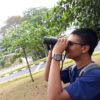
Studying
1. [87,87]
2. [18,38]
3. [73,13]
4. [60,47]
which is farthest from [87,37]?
[18,38]

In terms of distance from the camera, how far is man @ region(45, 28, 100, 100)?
87 centimetres

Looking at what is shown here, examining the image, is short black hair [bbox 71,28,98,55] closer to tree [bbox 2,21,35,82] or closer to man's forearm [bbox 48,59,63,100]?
man's forearm [bbox 48,59,63,100]

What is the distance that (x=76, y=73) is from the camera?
43.0 inches

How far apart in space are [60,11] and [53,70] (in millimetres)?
1240

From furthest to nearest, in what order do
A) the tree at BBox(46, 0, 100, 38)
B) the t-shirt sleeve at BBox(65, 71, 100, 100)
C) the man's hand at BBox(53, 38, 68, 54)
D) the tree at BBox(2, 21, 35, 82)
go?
the tree at BBox(2, 21, 35, 82)
the tree at BBox(46, 0, 100, 38)
the man's hand at BBox(53, 38, 68, 54)
the t-shirt sleeve at BBox(65, 71, 100, 100)

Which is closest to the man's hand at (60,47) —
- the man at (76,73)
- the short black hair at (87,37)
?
the man at (76,73)

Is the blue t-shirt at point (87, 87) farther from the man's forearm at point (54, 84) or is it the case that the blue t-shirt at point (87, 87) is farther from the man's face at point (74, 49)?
the man's face at point (74, 49)

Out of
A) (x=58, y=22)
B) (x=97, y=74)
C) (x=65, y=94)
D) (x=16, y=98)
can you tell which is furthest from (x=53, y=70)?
(x=16, y=98)

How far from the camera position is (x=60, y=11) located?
6.59ft

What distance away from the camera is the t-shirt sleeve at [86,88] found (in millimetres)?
866

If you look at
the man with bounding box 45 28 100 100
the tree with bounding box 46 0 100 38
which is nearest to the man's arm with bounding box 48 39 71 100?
the man with bounding box 45 28 100 100

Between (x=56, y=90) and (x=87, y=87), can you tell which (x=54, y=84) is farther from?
(x=87, y=87)

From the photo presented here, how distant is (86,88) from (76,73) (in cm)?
23

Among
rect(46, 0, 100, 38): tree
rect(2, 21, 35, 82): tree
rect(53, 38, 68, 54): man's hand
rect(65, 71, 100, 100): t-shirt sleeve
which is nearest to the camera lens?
rect(65, 71, 100, 100): t-shirt sleeve
